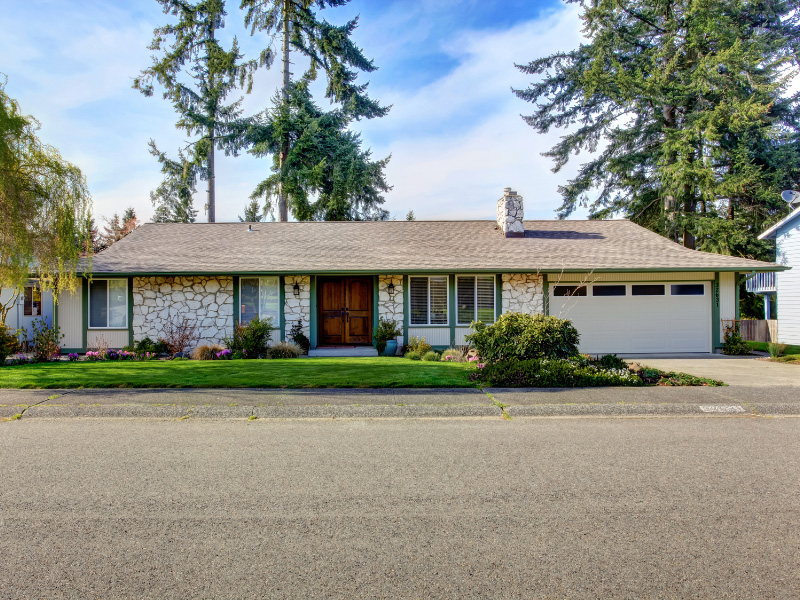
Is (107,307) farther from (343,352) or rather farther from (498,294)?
(498,294)

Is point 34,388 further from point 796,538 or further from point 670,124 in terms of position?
point 670,124

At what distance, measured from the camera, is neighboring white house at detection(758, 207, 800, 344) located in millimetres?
19500

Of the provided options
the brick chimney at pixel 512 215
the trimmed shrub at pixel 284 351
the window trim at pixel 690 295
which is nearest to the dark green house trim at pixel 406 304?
the trimmed shrub at pixel 284 351

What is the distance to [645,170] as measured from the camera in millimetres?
28125

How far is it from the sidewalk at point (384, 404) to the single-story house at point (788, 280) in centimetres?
1442

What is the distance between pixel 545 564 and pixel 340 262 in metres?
12.9

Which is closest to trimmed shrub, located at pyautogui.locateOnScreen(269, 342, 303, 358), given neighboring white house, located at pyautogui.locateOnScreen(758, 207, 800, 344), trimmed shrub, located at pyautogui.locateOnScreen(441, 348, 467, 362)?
trimmed shrub, located at pyautogui.locateOnScreen(441, 348, 467, 362)

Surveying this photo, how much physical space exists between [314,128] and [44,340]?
58.6 ft

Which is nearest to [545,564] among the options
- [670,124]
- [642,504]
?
[642,504]

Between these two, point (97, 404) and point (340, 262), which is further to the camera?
point (340, 262)

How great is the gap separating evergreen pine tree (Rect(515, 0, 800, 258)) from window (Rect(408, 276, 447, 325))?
1541 centimetres

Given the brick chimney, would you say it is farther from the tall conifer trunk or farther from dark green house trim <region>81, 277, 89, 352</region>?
the tall conifer trunk

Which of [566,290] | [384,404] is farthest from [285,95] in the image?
[384,404]

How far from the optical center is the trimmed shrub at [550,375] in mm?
8953
